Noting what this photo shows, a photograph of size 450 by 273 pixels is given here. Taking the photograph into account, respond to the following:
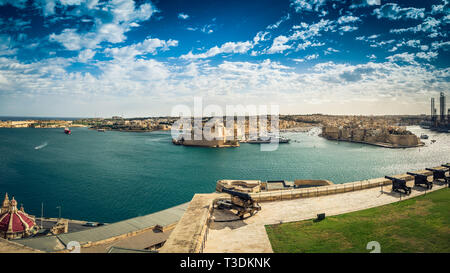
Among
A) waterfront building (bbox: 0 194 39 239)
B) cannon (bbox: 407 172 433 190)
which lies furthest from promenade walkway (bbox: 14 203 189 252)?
cannon (bbox: 407 172 433 190)

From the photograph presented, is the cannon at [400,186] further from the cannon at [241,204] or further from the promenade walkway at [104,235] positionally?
the promenade walkway at [104,235]

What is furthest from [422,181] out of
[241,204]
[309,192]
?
[241,204]

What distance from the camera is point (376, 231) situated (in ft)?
16.4

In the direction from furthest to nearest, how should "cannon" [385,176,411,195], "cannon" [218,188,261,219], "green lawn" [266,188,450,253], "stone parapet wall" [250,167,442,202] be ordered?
1. "cannon" [385,176,411,195]
2. "stone parapet wall" [250,167,442,202]
3. "cannon" [218,188,261,219]
4. "green lawn" [266,188,450,253]

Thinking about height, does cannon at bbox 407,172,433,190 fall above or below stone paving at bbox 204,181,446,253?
above

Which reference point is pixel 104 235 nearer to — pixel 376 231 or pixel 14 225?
pixel 14 225

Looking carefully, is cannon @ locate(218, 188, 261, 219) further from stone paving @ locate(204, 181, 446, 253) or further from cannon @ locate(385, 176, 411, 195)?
cannon @ locate(385, 176, 411, 195)

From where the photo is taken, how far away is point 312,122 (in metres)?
121

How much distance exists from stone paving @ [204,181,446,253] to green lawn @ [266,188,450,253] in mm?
284

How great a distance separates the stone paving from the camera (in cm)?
475

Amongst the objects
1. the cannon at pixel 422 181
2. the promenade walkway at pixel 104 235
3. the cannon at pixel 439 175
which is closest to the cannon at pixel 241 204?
the promenade walkway at pixel 104 235

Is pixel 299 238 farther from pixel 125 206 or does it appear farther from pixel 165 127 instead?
pixel 165 127

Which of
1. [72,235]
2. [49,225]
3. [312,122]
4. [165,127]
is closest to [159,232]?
[72,235]
